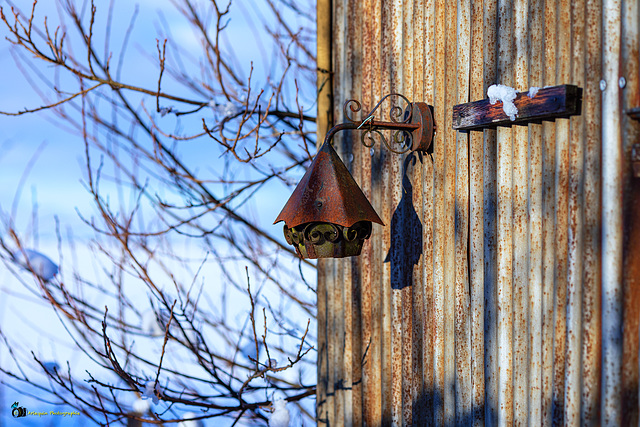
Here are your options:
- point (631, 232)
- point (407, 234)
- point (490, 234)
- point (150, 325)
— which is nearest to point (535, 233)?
point (490, 234)

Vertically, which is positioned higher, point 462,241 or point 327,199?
point 327,199

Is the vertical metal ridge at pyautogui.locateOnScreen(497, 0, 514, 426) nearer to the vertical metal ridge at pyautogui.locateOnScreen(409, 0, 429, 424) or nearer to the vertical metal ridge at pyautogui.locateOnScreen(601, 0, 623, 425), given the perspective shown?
the vertical metal ridge at pyautogui.locateOnScreen(601, 0, 623, 425)

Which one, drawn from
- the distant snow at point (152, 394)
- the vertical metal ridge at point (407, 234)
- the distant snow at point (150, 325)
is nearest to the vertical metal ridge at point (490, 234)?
the vertical metal ridge at point (407, 234)

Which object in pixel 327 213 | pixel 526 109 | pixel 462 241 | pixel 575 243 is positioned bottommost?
pixel 575 243

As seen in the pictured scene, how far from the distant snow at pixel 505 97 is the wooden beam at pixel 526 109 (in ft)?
0.06

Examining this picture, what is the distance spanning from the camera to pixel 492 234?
8.74 ft

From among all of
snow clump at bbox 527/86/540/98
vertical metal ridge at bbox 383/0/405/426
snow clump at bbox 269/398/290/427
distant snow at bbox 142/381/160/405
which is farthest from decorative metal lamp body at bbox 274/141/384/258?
snow clump at bbox 269/398/290/427

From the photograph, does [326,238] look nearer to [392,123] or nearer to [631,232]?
[392,123]

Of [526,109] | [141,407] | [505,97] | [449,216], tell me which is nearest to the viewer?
[526,109]

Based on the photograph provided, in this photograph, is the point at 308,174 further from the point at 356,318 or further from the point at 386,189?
the point at 356,318

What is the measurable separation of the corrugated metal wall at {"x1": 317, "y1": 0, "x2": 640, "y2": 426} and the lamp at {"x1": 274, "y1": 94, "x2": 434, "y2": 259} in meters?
0.19

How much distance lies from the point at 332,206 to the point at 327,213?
0.13 ft

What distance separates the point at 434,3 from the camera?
3.11 m

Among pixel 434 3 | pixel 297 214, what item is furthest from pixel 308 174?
pixel 434 3
